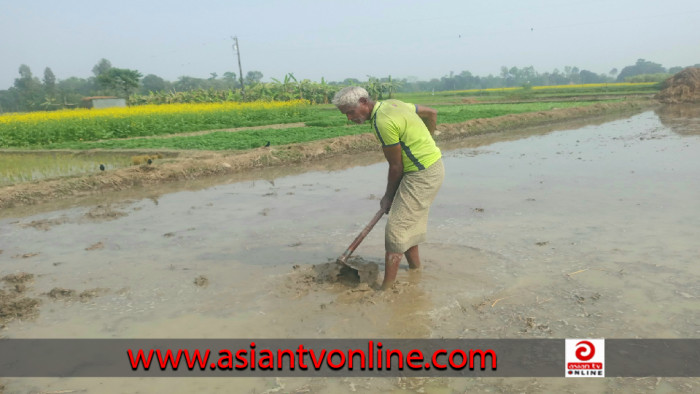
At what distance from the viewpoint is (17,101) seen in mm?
58219

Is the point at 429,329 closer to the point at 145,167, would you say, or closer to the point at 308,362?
the point at 308,362

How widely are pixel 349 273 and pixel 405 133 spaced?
130 centimetres

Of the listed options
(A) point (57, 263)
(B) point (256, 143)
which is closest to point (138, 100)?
(B) point (256, 143)

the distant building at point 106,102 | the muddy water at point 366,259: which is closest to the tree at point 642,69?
the distant building at point 106,102

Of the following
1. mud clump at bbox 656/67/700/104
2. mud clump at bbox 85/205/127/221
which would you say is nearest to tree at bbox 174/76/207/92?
mud clump at bbox 656/67/700/104

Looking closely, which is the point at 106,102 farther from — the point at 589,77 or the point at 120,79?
the point at 589,77

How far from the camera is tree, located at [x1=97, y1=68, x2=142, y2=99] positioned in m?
41.9

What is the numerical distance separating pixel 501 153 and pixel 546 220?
265 inches

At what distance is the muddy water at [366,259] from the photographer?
3139 mm

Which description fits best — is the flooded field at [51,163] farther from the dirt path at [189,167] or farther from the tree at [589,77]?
the tree at [589,77]

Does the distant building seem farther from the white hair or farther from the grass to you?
the white hair

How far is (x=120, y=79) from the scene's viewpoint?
1678 inches

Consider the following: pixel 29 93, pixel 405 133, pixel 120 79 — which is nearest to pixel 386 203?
pixel 405 133

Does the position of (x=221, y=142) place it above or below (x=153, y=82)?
below
